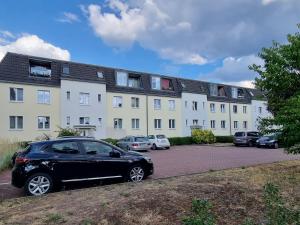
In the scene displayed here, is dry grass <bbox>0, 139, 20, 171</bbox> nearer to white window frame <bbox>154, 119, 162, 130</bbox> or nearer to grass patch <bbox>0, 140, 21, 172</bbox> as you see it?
grass patch <bbox>0, 140, 21, 172</bbox>

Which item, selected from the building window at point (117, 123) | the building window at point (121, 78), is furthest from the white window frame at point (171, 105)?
the building window at point (117, 123)

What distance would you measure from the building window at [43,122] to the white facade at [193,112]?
19.4 metres

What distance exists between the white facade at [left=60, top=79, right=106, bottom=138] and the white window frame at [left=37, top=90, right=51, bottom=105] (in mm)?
1324

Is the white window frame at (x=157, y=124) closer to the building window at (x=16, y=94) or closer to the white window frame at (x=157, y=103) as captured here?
the white window frame at (x=157, y=103)

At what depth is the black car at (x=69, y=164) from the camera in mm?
10125

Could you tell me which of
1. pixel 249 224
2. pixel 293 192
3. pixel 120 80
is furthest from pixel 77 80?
pixel 249 224

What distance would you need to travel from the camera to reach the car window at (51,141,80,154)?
35.2 ft

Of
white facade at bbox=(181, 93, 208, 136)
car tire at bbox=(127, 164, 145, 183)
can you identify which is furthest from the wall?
car tire at bbox=(127, 164, 145, 183)

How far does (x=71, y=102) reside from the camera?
38.2m

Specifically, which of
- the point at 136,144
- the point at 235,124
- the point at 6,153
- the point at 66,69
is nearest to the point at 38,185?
the point at 6,153

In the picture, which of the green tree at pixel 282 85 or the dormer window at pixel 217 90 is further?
the dormer window at pixel 217 90

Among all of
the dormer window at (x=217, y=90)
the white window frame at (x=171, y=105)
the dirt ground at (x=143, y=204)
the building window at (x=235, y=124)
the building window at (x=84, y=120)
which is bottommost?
the dirt ground at (x=143, y=204)

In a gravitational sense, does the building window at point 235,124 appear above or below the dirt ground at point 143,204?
above

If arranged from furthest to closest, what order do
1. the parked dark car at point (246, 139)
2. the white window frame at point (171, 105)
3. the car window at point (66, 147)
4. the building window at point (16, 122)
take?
the white window frame at point (171, 105)
the parked dark car at point (246, 139)
the building window at point (16, 122)
the car window at point (66, 147)
